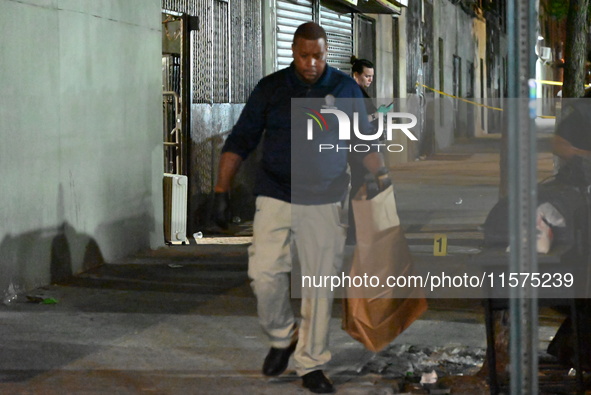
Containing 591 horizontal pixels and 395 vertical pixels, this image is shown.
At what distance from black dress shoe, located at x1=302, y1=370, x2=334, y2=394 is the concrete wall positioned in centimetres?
322

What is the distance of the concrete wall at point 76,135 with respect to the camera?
805cm

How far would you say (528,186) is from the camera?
3.99 metres

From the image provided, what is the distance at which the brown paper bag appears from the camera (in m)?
5.67

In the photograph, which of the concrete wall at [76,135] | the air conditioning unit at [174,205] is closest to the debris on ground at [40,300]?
the concrete wall at [76,135]

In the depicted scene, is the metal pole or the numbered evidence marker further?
the numbered evidence marker

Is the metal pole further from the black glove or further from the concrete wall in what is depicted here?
the concrete wall

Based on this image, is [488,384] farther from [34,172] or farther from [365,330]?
[34,172]

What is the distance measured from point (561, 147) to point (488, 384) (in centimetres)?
135

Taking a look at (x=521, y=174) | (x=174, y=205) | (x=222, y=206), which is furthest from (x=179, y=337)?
(x=174, y=205)

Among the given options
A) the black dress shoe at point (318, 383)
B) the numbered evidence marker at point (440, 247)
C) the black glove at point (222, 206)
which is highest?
the black glove at point (222, 206)

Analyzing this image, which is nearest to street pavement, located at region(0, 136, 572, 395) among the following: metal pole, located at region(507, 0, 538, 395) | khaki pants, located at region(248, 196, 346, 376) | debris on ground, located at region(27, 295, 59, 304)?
debris on ground, located at region(27, 295, 59, 304)

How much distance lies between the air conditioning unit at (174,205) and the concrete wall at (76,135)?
52 centimetres

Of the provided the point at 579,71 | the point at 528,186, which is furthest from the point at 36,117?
the point at 579,71

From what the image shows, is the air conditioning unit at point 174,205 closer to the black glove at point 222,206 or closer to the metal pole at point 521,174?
the black glove at point 222,206
